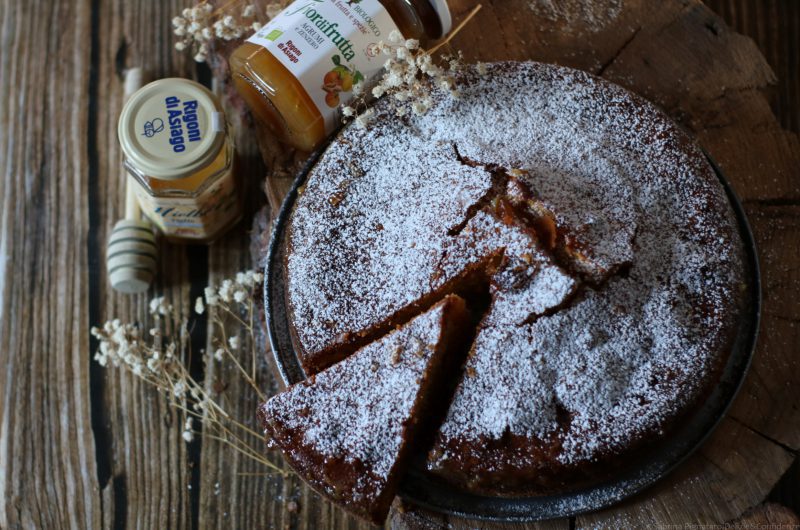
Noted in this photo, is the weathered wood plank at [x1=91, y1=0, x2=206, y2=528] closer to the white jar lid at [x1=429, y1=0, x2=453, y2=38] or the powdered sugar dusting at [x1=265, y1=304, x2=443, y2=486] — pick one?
the powdered sugar dusting at [x1=265, y1=304, x2=443, y2=486]

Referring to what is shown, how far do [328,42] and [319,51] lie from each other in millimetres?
33

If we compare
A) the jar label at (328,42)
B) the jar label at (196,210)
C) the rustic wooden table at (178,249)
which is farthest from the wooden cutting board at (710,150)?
the jar label at (328,42)

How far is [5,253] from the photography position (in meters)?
2.36

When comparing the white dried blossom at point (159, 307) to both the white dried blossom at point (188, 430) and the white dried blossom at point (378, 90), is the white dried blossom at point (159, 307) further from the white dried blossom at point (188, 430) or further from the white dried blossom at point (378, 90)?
the white dried blossom at point (378, 90)

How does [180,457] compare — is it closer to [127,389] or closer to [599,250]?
[127,389]

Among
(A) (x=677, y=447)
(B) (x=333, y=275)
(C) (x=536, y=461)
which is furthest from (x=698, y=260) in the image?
(B) (x=333, y=275)

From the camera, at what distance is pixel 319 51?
1827mm

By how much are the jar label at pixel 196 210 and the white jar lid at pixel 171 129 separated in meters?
0.13

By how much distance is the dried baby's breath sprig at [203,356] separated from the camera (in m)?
2.15

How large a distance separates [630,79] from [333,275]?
0.98 meters

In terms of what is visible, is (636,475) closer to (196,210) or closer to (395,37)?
(395,37)

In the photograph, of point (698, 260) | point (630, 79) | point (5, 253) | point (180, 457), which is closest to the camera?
point (698, 260)

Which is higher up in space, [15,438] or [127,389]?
[127,389]

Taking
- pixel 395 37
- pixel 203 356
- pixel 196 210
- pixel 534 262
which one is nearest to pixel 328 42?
pixel 395 37
